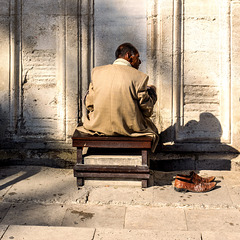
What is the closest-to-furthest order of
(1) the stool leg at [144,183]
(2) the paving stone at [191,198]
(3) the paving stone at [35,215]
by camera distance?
1. (3) the paving stone at [35,215]
2. (2) the paving stone at [191,198]
3. (1) the stool leg at [144,183]

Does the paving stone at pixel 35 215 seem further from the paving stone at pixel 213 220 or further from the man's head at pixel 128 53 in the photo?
the man's head at pixel 128 53

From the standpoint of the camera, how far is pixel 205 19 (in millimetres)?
5586

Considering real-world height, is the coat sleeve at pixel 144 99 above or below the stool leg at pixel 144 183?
above

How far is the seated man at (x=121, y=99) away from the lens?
4656 mm

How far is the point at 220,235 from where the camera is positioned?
12.0 feet

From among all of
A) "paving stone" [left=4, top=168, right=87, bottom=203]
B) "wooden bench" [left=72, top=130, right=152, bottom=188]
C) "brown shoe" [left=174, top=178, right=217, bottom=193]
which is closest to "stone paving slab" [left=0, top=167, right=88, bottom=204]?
"paving stone" [left=4, top=168, right=87, bottom=203]

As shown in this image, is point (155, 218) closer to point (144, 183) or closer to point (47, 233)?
point (144, 183)

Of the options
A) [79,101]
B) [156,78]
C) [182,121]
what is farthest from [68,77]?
[182,121]

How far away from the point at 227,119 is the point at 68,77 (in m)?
2.12

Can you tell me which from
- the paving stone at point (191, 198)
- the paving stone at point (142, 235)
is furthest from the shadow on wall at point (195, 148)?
the paving stone at point (142, 235)

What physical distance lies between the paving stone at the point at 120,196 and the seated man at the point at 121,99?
0.58 metres

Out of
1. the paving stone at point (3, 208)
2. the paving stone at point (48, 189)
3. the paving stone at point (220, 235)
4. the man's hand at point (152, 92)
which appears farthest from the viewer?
the man's hand at point (152, 92)

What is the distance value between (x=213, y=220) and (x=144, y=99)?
1477mm

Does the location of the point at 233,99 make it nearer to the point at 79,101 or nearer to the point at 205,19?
the point at 205,19
